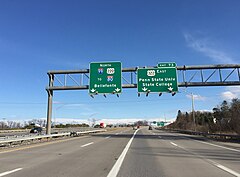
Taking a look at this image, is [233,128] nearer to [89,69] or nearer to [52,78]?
[89,69]

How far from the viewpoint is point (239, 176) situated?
7605 millimetres

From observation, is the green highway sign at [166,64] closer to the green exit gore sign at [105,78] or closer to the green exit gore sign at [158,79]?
the green exit gore sign at [158,79]

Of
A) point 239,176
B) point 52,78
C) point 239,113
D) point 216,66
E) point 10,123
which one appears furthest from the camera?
point 10,123

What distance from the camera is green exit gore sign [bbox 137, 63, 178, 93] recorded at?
28.2 metres

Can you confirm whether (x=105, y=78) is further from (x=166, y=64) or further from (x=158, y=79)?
(x=166, y=64)

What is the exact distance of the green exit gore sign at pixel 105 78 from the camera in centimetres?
2877

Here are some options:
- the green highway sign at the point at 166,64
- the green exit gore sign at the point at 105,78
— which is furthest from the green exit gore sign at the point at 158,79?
the green exit gore sign at the point at 105,78

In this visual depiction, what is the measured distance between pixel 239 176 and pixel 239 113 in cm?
3453

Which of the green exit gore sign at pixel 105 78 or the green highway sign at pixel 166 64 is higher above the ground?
the green highway sign at pixel 166 64

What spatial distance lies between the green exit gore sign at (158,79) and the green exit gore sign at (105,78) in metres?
2.38

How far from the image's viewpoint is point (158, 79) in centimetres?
2853

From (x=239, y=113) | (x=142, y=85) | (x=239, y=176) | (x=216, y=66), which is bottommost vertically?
(x=239, y=176)

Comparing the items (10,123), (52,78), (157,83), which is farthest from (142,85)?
(10,123)

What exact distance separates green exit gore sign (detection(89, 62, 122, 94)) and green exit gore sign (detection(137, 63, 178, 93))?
2378mm
